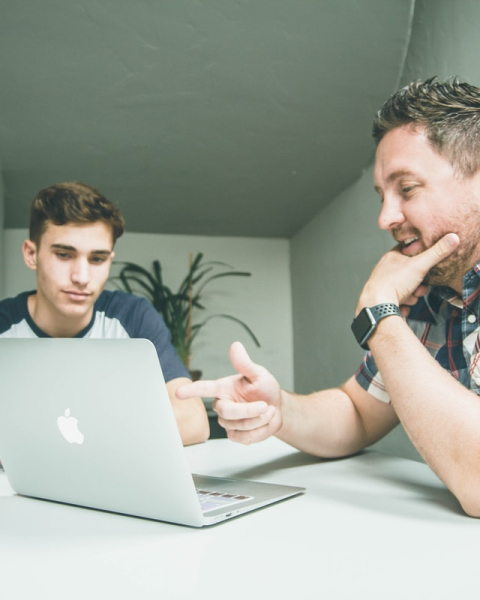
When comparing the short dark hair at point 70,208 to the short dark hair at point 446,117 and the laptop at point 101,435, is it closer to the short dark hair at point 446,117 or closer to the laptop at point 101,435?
the short dark hair at point 446,117

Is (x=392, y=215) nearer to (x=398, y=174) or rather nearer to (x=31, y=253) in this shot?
(x=398, y=174)

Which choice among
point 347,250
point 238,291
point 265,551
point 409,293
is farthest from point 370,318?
point 238,291

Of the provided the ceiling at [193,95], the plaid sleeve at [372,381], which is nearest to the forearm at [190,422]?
the plaid sleeve at [372,381]

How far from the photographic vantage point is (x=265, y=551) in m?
0.62

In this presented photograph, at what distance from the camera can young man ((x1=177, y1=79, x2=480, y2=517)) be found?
1031 millimetres

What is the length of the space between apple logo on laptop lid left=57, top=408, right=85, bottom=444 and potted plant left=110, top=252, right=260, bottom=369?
7.88 feet

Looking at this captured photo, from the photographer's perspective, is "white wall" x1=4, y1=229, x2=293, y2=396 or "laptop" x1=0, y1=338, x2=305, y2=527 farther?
"white wall" x1=4, y1=229, x2=293, y2=396

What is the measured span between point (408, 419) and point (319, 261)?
7.69 feet

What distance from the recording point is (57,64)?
211 centimetres

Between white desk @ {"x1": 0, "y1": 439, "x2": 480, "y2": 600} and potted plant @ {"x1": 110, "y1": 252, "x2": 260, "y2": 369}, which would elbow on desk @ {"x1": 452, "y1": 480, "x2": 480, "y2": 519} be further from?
potted plant @ {"x1": 110, "y1": 252, "x2": 260, "y2": 369}

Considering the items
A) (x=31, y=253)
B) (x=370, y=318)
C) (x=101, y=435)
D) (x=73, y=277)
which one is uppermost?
(x=31, y=253)

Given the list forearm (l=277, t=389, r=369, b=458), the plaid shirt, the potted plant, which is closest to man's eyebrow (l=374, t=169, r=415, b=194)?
the plaid shirt

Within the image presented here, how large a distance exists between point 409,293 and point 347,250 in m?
1.66

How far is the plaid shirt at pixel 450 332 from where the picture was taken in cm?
116
